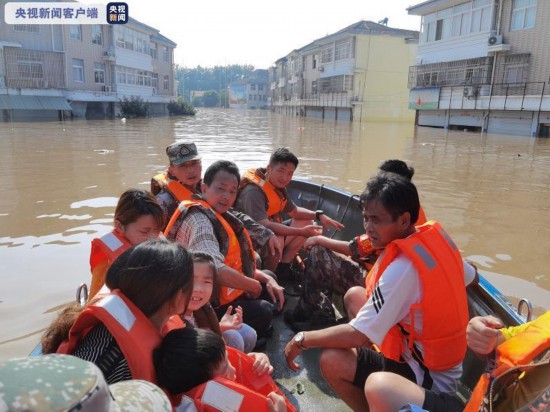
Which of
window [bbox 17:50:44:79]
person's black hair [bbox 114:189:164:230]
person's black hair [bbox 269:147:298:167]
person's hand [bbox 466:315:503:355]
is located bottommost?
person's hand [bbox 466:315:503:355]

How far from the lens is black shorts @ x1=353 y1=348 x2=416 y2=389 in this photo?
6.59 ft

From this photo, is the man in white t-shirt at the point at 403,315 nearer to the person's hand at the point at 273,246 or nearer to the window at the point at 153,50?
the person's hand at the point at 273,246

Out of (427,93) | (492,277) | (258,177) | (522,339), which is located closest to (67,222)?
(258,177)

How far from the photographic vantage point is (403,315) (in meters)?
1.86

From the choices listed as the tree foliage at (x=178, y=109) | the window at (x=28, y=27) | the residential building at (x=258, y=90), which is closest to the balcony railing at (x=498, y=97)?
the window at (x=28, y=27)

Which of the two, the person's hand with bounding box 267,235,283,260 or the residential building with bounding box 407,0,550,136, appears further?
the residential building with bounding box 407,0,550,136

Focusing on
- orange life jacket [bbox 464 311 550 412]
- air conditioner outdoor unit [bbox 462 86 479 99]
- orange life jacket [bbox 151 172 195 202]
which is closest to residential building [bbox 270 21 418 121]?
air conditioner outdoor unit [bbox 462 86 479 99]

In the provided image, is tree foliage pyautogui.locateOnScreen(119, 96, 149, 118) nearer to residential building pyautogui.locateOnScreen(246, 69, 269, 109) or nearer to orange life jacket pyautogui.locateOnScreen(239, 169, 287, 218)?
orange life jacket pyautogui.locateOnScreen(239, 169, 287, 218)

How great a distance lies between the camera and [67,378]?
2.11 ft

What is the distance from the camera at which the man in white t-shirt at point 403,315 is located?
5.97ft

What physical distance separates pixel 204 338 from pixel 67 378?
787 mm

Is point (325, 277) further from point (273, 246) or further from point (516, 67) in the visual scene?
point (516, 67)

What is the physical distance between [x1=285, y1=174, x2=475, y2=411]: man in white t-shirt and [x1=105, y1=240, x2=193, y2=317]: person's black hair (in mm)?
837

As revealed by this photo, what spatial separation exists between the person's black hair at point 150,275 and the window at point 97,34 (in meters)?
31.5
